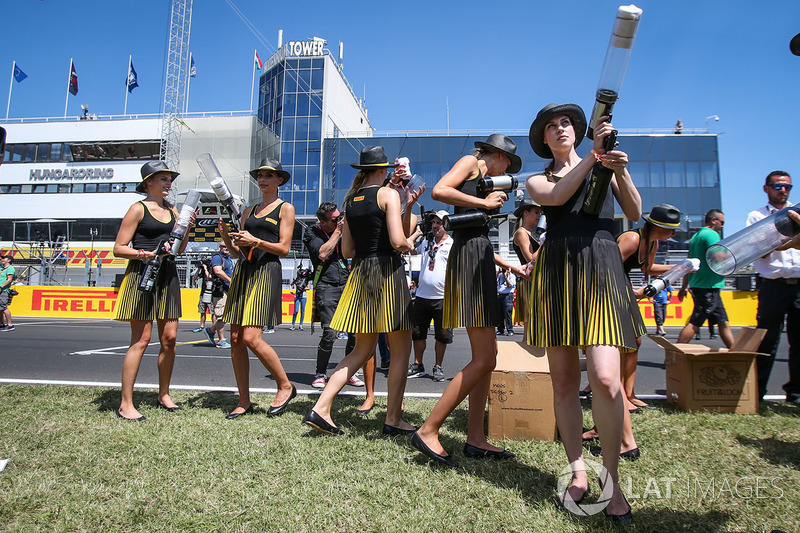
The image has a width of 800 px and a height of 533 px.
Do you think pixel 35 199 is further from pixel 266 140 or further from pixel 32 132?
pixel 266 140

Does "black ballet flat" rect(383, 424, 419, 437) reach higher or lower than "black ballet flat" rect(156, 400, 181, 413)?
higher

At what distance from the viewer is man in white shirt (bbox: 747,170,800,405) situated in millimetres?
4207

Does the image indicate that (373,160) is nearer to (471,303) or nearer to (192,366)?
(471,303)

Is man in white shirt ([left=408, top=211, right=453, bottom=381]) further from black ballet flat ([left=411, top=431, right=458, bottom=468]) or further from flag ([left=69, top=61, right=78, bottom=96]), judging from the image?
flag ([left=69, top=61, right=78, bottom=96])

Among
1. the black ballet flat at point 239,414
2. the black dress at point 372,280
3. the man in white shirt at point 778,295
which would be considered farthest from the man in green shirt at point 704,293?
the black ballet flat at point 239,414

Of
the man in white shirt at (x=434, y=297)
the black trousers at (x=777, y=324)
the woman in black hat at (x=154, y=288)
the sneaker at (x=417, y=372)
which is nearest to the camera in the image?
the woman in black hat at (x=154, y=288)

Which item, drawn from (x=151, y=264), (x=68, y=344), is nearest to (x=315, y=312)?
(x=151, y=264)

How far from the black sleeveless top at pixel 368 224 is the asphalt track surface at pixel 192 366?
6.53ft

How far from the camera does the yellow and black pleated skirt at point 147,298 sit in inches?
154

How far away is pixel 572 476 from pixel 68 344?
955 cm

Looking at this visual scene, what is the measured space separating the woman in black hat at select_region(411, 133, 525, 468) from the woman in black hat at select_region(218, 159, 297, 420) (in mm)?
1502

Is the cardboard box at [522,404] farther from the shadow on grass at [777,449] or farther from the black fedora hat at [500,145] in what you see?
the black fedora hat at [500,145]

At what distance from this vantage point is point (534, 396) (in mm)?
3191

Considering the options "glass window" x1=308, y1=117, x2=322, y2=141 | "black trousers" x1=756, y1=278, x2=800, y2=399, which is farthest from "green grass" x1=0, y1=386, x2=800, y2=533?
"glass window" x1=308, y1=117, x2=322, y2=141
